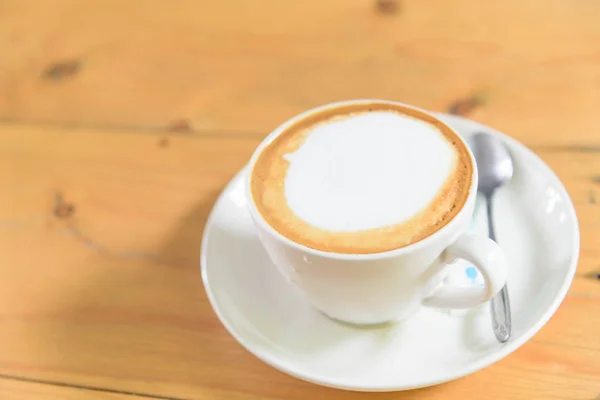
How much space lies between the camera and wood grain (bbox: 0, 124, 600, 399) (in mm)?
502

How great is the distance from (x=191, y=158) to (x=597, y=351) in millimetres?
494

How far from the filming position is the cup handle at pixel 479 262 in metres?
0.44

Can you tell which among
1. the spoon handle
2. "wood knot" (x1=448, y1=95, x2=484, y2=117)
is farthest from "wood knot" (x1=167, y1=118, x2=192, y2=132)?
the spoon handle

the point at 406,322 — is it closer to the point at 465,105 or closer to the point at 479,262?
the point at 479,262

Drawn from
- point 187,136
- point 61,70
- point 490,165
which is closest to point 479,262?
point 490,165

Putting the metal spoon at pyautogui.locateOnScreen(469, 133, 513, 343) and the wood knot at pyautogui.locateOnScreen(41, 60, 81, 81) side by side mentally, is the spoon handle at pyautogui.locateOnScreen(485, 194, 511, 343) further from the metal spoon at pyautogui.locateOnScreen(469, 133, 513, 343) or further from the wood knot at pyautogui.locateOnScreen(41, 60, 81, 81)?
the wood knot at pyautogui.locateOnScreen(41, 60, 81, 81)

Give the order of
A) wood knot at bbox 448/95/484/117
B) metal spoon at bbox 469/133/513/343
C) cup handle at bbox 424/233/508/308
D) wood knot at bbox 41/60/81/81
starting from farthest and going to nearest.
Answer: wood knot at bbox 41/60/81/81 < wood knot at bbox 448/95/484/117 < metal spoon at bbox 469/133/513/343 < cup handle at bbox 424/233/508/308

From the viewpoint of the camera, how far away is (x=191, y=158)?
0.75 meters

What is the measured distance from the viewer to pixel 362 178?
50 cm

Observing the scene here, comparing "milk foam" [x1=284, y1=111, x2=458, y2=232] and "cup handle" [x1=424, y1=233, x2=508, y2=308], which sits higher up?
"milk foam" [x1=284, y1=111, x2=458, y2=232]

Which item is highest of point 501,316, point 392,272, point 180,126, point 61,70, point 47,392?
point 61,70

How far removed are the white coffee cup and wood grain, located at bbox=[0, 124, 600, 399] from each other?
2.7 inches

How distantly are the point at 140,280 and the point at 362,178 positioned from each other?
26 cm

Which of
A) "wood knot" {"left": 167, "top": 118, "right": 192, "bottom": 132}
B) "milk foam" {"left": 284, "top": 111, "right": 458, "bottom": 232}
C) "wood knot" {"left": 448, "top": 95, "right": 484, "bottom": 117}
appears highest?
"wood knot" {"left": 167, "top": 118, "right": 192, "bottom": 132}
